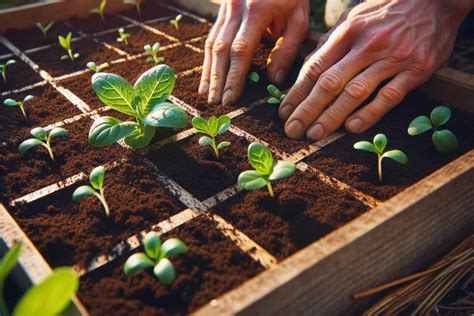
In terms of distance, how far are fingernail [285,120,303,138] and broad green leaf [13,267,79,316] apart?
3.11 ft

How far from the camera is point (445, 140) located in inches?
55.7

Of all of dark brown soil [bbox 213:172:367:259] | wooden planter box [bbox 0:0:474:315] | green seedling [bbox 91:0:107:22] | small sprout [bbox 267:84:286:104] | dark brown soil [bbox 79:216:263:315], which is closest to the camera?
wooden planter box [bbox 0:0:474:315]

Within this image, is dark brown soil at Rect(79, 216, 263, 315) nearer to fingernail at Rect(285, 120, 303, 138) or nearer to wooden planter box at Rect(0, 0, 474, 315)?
wooden planter box at Rect(0, 0, 474, 315)

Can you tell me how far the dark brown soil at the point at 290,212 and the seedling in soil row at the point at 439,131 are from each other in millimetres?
348

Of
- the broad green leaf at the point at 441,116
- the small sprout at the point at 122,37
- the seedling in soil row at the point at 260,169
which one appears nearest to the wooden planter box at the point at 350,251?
the seedling in soil row at the point at 260,169

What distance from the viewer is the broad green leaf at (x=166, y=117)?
142cm

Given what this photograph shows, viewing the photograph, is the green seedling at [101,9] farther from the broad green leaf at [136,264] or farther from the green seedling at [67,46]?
the broad green leaf at [136,264]

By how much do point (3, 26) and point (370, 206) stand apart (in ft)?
7.89

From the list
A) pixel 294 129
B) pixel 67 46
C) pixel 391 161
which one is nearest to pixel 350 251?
pixel 391 161

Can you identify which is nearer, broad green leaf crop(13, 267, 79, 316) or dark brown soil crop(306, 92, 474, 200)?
broad green leaf crop(13, 267, 79, 316)

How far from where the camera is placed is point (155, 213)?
1.29 metres

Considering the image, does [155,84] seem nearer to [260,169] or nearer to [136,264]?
[260,169]

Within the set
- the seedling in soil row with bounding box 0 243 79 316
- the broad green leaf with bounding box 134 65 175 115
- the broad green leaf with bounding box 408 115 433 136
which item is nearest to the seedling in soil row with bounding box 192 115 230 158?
Result: the broad green leaf with bounding box 134 65 175 115

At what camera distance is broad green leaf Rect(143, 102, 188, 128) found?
1.42m
